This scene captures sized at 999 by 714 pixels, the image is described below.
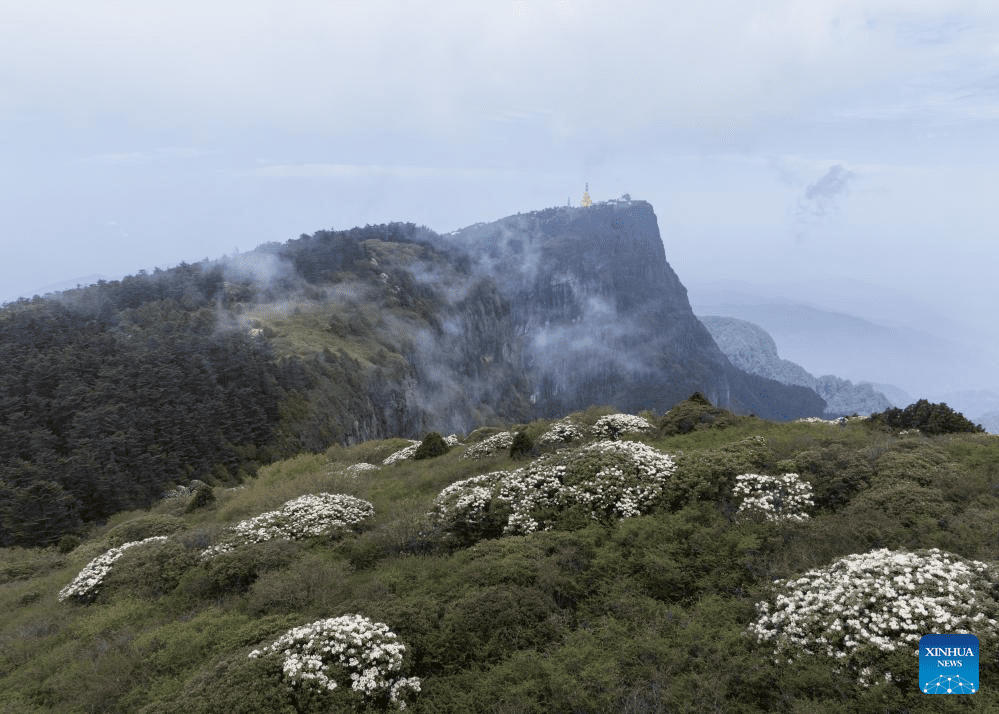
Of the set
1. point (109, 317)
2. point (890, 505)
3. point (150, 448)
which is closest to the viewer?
point (890, 505)

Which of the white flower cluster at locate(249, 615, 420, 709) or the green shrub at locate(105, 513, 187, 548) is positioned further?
the green shrub at locate(105, 513, 187, 548)

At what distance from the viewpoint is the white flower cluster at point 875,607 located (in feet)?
33.0

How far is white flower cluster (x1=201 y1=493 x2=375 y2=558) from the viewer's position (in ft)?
64.2

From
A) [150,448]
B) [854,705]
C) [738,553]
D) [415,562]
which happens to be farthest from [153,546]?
[150,448]

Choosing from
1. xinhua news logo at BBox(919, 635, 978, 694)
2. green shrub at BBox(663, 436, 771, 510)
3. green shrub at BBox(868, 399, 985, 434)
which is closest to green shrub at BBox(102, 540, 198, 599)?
green shrub at BBox(663, 436, 771, 510)

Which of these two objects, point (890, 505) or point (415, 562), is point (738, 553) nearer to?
point (890, 505)

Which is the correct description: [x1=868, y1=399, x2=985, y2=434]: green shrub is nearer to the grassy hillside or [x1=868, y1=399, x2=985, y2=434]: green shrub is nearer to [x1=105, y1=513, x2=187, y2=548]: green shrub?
the grassy hillside

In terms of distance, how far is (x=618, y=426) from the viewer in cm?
2739

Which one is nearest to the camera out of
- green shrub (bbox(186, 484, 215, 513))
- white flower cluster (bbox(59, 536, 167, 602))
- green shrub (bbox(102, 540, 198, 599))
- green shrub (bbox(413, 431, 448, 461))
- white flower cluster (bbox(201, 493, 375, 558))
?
green shrub (bbox(102, 540, 198, 599))

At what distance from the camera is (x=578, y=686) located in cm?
1084

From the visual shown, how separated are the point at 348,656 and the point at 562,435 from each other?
16966mm

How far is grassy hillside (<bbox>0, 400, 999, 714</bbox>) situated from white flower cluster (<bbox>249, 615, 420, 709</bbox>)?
0.10 metres

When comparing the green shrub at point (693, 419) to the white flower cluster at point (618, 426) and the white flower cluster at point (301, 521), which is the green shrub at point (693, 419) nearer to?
the white flower cluster at point (618, 426)

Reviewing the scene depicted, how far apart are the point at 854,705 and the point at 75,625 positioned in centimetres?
2014
